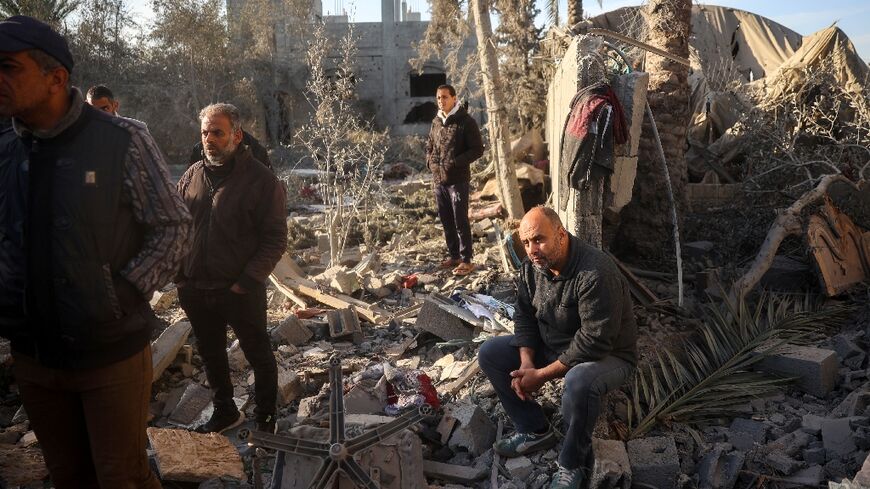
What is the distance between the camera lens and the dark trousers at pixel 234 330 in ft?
12.7

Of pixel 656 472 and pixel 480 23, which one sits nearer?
pixel 656 472

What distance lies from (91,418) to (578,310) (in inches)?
95.6

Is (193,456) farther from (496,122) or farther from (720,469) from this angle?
(496,122)

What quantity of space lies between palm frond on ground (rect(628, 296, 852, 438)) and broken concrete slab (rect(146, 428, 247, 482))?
2.42 m

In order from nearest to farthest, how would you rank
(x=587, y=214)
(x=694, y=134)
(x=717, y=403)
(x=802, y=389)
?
(x=717, y=403), (x=802, y=389), (x=587, y=214), (x=694, y=134)

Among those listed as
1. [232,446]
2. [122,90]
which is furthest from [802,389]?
[122,90]

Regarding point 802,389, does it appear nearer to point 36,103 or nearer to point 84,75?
point 36,103

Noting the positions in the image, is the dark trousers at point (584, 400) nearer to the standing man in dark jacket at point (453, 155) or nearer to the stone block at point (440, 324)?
the stone block at point (440, 324)

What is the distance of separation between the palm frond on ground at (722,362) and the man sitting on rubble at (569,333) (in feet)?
2.53

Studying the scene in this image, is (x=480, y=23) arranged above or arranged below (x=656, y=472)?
above

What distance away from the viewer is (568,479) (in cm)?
363

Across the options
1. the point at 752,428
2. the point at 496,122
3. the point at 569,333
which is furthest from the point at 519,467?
the point at 496,122

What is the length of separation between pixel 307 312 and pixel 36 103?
4.85 m

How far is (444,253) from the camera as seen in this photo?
9.16 m
